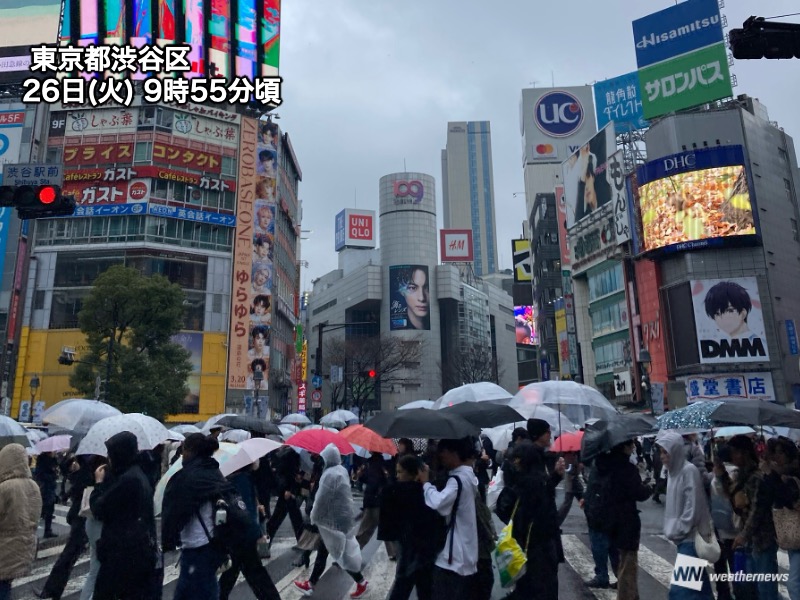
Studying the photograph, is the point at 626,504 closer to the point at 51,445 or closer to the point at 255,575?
the point at 255,575

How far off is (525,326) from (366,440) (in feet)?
289

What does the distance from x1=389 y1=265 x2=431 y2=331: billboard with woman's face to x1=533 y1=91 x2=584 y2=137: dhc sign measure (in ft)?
101

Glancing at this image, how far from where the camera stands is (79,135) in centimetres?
4684

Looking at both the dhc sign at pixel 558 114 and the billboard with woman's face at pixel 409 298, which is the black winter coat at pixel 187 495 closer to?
the dhc sign at pixel 558 114

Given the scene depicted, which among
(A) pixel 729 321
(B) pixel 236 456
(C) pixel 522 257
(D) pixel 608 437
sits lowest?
(B) pixel 236 456

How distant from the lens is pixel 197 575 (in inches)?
190

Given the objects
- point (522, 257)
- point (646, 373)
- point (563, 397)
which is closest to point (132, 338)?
point (563, 397)

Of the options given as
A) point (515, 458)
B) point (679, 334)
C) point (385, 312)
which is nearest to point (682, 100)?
point (679, 334)

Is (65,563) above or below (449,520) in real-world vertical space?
below

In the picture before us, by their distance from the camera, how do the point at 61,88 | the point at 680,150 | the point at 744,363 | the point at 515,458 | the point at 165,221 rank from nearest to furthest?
1. the point at 515,458
2. the point at 61,88
3. the point at 744,363
4. the point at 680,150
5. the point at 165,221

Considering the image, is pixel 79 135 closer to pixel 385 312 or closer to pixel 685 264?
pixel 685 264

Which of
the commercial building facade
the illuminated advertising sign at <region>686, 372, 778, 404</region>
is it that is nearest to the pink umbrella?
the illuminated advertising sign at <region>686, 372, 778, 404</region>

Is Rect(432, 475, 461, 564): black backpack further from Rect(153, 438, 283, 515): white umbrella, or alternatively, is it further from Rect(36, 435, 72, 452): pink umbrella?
Rect(36, 435, 72, 452): pink umbrella

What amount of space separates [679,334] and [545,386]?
36064 mm
